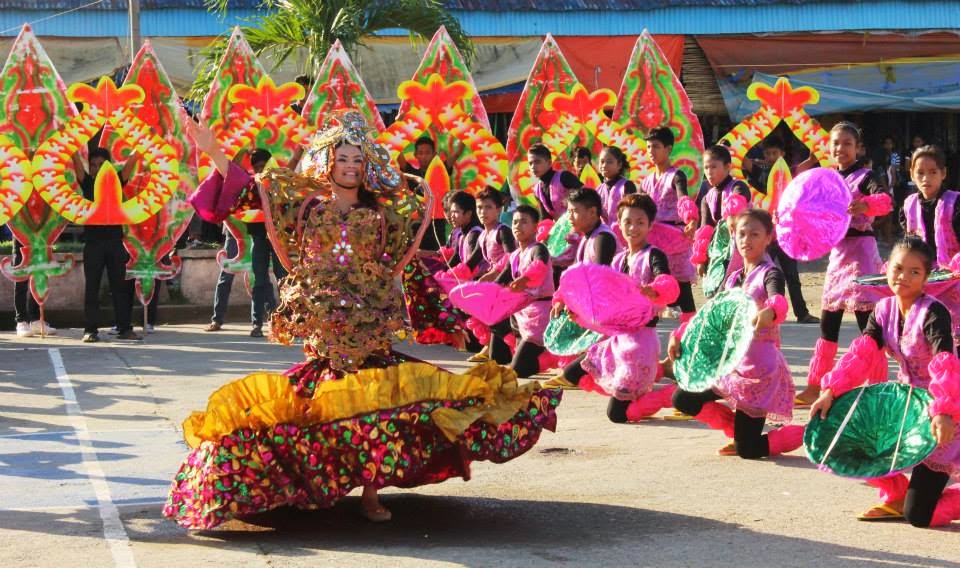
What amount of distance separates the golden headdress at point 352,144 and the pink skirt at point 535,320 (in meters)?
3.72

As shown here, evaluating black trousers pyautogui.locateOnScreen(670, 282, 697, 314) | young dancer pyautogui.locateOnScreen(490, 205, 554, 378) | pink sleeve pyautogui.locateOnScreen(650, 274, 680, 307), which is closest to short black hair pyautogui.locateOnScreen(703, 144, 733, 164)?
black trousers pyautogui.locateOnScreen(670, 282, 697, 314)

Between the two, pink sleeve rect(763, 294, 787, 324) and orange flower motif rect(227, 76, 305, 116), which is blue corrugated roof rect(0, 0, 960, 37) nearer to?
orange flower motif rect(227, 76, 305, 116)

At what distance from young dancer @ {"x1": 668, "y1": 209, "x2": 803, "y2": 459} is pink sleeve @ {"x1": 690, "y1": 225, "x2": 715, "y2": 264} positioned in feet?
8.21

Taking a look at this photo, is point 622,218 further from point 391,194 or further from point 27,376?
point 27,376

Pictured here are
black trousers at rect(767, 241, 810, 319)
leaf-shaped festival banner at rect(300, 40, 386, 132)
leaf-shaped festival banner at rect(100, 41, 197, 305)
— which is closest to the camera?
leaf-shaped festival banner at rect(100, 41, 197, 305)

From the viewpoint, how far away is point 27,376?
33.3ft

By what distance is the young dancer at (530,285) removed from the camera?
374 inches

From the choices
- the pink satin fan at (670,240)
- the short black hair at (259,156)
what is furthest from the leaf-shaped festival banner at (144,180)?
the pink satin fan at (670,240)

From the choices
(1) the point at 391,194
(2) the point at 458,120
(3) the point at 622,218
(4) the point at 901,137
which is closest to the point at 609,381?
(3) the point at 622,218

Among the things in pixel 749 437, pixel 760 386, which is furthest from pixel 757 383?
pixel 749 437

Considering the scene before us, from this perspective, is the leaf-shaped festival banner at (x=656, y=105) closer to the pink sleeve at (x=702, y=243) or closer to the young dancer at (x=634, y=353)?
the pink sleeve at (x=702, y=243)

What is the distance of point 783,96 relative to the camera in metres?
13.5

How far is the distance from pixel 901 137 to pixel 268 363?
14044mm

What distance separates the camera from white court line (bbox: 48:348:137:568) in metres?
5.21
